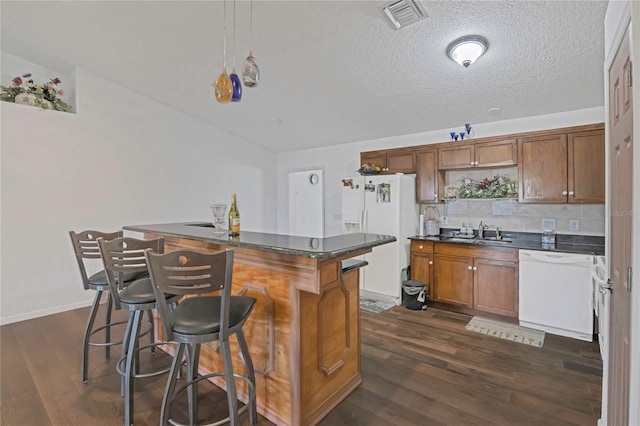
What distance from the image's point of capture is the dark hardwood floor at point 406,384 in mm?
1941

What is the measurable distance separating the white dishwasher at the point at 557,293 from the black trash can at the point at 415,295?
103cm

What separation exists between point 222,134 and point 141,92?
1.40 meters

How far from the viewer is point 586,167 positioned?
10.4 feet

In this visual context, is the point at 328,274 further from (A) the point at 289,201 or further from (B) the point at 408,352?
(A) the point at 289,201

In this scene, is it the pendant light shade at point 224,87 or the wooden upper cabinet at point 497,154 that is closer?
the pendant light shade at point 224,87

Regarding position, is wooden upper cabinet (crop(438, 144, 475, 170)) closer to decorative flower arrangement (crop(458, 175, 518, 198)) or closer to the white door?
decorative flower arrangement (crop(458, 175, 518, 198))

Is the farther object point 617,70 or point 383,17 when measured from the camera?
point 383,17

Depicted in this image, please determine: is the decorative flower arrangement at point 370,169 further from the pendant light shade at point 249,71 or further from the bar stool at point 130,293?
the bar stool at point 130,293

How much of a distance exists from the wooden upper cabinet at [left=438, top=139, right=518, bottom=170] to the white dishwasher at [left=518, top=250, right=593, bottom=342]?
113cm

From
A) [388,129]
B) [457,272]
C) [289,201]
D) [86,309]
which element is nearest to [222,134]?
[289,201]

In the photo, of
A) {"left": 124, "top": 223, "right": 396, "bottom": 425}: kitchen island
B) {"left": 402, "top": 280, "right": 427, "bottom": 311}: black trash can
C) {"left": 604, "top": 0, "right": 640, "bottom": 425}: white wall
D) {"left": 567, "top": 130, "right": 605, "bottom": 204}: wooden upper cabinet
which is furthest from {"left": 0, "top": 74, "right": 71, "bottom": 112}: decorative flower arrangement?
{"left": 567, "top": 130, "right": 605, "bottom": 204}: wooden upper cabinet

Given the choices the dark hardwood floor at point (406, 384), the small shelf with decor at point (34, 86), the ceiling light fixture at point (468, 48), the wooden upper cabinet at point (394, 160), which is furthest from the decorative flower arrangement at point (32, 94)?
the ceiling light fixture at point (468, 48)

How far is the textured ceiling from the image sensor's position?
2.37 meters

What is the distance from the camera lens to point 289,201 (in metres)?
6.39
